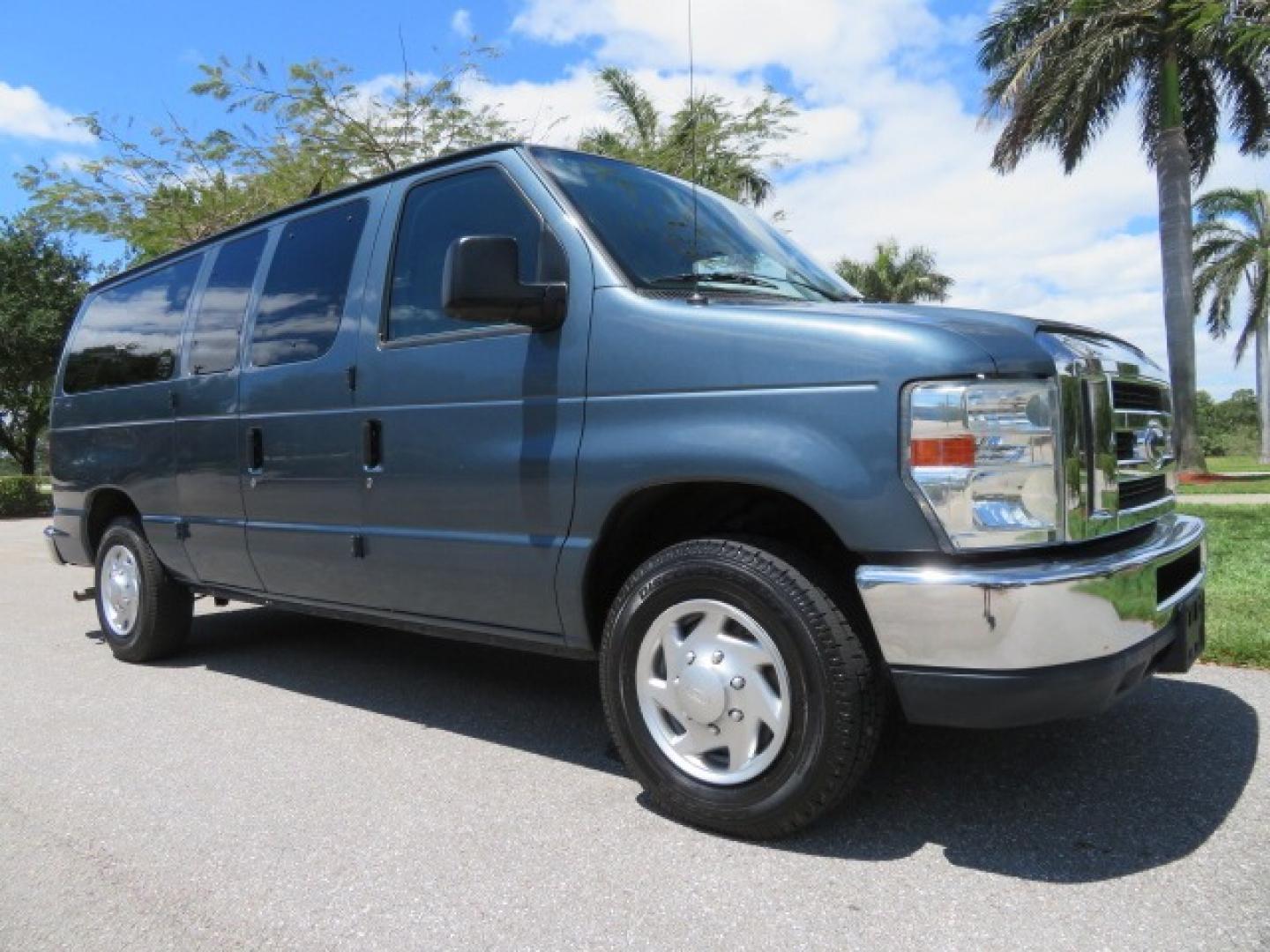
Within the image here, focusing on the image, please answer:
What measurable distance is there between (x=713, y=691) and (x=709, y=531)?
52 cm

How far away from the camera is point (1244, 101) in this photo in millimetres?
20688

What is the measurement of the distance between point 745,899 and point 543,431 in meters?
1.55

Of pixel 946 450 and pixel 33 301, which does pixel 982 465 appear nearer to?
pixel 946 450

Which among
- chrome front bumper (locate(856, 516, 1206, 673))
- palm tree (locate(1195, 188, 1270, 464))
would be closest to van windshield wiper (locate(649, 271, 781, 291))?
chrome front bumper (locate(856, 516, 1206, 673))

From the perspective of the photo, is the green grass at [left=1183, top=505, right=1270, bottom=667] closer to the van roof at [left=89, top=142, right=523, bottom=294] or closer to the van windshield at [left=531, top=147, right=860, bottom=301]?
the van windshield at [left=531, top=147, right=860, bottom=301]

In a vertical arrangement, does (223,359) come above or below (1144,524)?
above

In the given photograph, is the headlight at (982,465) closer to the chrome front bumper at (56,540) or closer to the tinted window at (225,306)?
the tinted window at (225,306)

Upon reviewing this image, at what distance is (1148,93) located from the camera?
20094mm

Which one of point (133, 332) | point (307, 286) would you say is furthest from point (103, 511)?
point (307, 286)

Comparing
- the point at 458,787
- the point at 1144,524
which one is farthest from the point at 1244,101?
the point at 458,787

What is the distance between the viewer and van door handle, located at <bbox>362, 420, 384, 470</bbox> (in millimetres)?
3721

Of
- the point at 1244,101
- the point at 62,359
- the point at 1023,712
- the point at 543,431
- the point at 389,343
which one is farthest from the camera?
the point at 1244,101

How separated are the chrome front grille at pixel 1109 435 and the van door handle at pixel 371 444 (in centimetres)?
239

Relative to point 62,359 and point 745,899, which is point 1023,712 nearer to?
point 745,899
